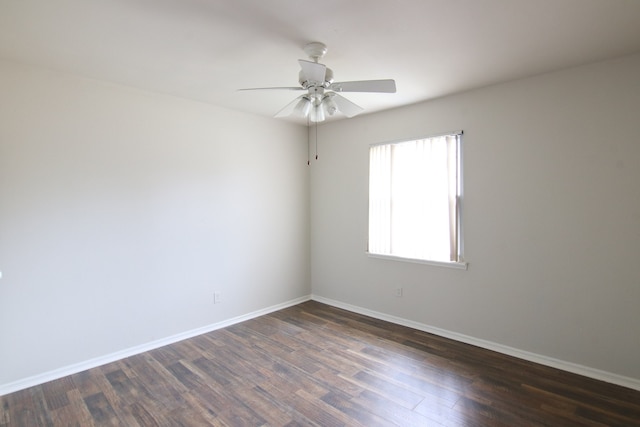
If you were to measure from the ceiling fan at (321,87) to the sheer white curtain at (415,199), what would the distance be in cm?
129

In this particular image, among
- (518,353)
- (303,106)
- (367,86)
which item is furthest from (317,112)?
(518,353)

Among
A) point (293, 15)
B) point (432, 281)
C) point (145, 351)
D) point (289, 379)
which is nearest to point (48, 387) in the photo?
point (145, 351)

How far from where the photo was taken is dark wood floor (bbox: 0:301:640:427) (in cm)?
221

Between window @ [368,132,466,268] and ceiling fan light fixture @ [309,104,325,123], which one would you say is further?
window @ [368,132,466,268]

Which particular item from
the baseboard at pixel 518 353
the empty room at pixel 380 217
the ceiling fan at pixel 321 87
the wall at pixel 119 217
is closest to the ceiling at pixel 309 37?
the empty room at pixel 380 217

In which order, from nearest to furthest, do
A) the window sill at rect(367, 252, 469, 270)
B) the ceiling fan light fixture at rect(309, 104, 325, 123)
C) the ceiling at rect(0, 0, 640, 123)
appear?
the ceiling at rect(0, 0, 640, 123) → the ceiling fan light fixture at rect(309, 104, 325, 123) → the window sill at rect(367, 252, 469, 270)

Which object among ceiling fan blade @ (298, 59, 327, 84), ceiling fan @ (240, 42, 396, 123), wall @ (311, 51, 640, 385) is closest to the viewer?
ceiling fan blade @ (298, 59, 327, 84)

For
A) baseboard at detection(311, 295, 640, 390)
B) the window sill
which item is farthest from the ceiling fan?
baseboard at detection(311, 295, 640, 390)

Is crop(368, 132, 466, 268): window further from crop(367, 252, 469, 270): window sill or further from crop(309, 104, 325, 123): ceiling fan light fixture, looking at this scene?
crop(309, 104, 325, 123): ceiling fan light fixture

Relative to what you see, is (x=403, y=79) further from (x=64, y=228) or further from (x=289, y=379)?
(x=64, y=228)

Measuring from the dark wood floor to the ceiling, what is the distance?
8.38 ft

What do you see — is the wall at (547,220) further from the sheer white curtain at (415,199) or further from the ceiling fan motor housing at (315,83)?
the ceiling fan motor housing at (315,83)

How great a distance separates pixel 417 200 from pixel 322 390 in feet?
7.29

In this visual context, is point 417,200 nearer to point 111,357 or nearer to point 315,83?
point 315,83
